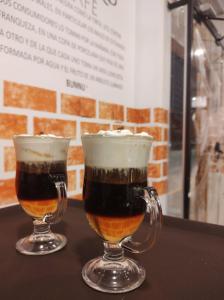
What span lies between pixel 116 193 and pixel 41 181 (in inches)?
7.8

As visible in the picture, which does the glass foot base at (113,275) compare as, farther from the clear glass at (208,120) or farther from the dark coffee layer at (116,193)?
the clear glass at (208,120)

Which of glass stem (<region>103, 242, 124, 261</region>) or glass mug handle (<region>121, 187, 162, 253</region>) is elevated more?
glass mug handle (<region>121, 187, 162, 253</region>)

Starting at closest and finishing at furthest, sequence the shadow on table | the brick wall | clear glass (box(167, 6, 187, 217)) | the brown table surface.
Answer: the brown table surface, the shadow on table, the brick wall, clear glass (box(167, 6, 187, 217))

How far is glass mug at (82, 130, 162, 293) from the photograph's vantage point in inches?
18.9

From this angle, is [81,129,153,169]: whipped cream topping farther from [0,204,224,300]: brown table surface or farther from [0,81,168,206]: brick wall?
[0,81,168,206]: brick wall

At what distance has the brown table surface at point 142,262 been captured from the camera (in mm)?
429

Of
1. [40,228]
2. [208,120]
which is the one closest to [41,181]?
[40,228]

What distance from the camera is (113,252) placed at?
53 centimetres

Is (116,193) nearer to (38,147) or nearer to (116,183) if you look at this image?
(116,183)

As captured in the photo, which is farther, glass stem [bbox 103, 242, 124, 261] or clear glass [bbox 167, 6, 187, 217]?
clear glass [bbox 167, 6, 187, 217]

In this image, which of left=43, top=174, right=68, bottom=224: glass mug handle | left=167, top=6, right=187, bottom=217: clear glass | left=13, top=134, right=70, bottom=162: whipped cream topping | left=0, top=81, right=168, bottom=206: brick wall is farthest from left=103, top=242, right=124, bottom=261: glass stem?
left=167, top=6, right=187, bottom=217: clear glass

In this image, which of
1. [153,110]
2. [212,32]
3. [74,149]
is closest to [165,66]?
[153,110]

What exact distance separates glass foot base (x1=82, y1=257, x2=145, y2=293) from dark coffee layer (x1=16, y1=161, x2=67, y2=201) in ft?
0.60

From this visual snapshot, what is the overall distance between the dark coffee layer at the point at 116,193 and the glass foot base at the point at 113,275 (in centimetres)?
11
